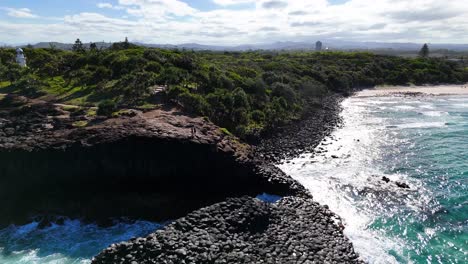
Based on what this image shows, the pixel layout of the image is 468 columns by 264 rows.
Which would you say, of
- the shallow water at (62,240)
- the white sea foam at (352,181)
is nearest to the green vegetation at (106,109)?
the shallow water at (62,240)

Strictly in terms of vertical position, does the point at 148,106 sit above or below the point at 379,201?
above

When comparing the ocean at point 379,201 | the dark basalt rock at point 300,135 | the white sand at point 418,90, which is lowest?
the ocean at point 379,201

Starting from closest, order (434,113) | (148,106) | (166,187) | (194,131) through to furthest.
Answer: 1. (166,187)
2. (194,131)
3. (148,106)
4. (434,113)

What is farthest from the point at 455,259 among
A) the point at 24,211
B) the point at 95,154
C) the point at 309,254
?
the point at 24,211

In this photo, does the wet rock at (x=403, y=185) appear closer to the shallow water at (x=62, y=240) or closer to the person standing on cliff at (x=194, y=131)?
the person standing on cliff at (x=194, y=131)

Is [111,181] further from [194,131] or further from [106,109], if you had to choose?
[106,109]

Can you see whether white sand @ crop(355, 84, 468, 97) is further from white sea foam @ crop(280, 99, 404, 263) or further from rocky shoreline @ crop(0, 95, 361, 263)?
rocky shoreline @ crop(0, 95, 361, 263)

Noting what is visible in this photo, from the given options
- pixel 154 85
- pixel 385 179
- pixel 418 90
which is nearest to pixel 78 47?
pixel 154 85
